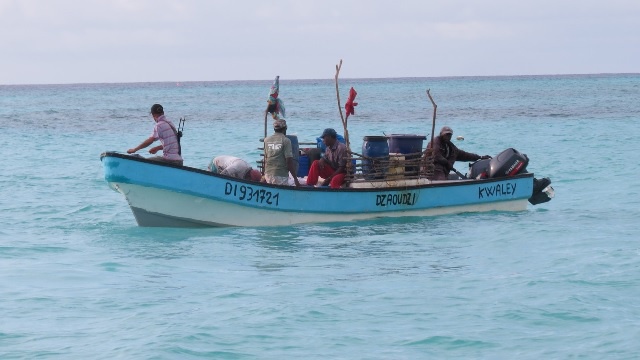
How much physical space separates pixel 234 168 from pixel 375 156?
2.29 meters

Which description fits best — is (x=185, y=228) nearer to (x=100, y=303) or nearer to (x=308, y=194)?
(x=308, y=194)

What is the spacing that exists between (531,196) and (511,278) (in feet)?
18.2

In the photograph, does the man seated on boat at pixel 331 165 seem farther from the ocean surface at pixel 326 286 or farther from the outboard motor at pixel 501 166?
the outboard motor at pixel 501 166

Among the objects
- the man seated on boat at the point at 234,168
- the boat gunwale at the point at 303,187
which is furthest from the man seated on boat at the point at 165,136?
the man seated on boat at the point at 234,168

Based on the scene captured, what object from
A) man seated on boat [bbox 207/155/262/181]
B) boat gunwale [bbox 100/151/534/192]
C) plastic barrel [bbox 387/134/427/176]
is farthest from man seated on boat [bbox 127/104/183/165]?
plastic barrel [bbox 387/134/427/176]

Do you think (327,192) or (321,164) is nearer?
(327,192)

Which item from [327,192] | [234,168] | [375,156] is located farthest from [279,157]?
[375,156]

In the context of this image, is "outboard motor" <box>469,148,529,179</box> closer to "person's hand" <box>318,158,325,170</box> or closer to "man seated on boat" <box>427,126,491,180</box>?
"man seated on boat" <box>427,126,491,180</box>

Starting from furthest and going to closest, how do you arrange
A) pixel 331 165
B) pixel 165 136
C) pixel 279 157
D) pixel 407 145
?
pixel 407 145 < pixel 331 165 < pixel 279 157 < pixel 165 136

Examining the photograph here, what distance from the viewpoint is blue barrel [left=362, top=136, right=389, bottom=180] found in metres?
15.7

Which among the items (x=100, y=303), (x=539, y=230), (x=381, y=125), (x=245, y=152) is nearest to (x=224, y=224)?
(x=100, y=303)

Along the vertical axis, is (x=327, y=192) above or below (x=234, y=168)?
below

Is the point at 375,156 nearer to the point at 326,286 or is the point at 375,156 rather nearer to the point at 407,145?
the point at 407,145

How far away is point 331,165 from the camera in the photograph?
15.6 m
